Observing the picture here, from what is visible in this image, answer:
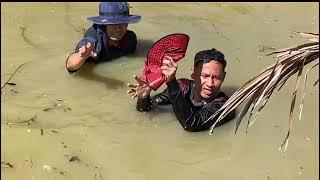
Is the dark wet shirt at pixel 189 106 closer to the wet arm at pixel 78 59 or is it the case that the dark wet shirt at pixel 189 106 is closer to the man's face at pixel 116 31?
the wet arm at pixel 78 59

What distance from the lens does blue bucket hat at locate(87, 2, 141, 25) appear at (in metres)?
4.77

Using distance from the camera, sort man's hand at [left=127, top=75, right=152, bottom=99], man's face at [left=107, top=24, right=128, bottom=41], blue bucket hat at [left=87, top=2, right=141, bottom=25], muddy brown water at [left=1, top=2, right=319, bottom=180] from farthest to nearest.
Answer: man's face at [left=107, top=24, right=128, bottom=41] → blue bucket hat at [left=87, top=2, right=141, bottom=25] → man's hand at [left=127, top=75, right=152, bottom=99] → muddy brown water at [left=1, top=2, right=319, bottom=180]

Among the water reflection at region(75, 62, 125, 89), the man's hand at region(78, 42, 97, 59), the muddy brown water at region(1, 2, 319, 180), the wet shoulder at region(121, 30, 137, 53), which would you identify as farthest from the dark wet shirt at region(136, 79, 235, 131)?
the wet shoulder at region(121, 30, 137, 53)

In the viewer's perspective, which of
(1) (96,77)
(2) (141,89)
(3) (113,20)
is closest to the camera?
(2) (141,89)

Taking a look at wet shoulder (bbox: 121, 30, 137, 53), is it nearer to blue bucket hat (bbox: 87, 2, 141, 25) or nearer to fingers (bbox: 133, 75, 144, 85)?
blue bucket hat (bbox: 87, 2, 141, 25)

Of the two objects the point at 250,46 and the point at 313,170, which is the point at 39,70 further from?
the point at 313,170

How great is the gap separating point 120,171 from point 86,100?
101 cm

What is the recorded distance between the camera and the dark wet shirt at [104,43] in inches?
191

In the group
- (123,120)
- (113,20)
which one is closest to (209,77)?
(123,120)

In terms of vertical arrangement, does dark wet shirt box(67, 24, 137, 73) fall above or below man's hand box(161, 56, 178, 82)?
below

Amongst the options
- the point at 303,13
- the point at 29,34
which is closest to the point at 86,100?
the point at 29,34

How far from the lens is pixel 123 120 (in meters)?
4.31

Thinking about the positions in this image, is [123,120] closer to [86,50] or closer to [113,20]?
[86,50]

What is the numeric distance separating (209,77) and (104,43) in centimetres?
123
